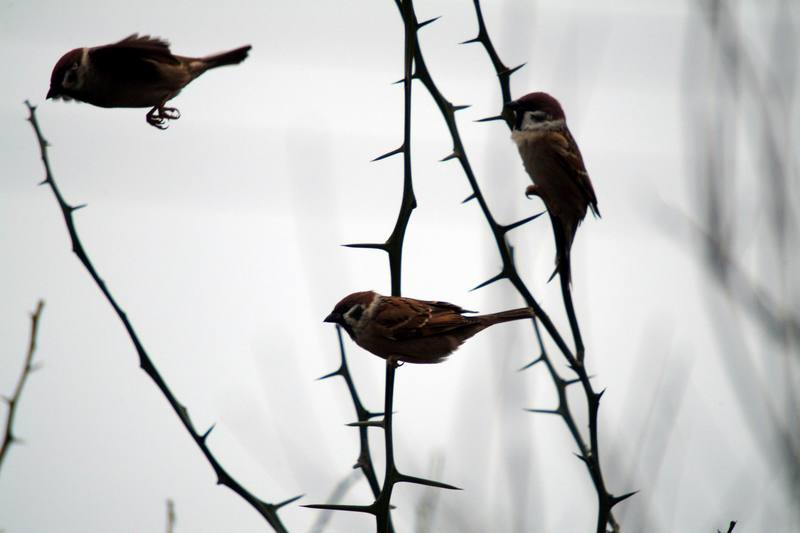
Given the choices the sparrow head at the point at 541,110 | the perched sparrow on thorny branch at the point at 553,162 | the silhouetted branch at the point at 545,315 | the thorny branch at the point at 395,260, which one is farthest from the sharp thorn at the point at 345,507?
the sparrow head at the point at 541,110

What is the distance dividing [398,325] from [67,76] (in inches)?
73.9

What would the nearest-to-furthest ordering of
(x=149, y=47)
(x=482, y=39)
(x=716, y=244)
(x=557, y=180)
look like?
(x=716, y=244) → (x=482, y=39) → (x=149, y=47) → (x=557, y=180)

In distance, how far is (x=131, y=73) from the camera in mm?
2996

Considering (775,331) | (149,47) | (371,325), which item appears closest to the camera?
(775,331)

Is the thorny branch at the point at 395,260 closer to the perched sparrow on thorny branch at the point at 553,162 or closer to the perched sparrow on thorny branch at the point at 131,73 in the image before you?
the perched sparrow on thorny branch at the point at 131,73

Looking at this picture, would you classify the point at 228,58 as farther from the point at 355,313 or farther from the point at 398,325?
the point at 398,325

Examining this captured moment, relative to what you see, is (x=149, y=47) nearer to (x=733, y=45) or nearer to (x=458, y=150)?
(x=458, y=150)

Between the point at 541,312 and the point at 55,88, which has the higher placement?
the point at 55,88

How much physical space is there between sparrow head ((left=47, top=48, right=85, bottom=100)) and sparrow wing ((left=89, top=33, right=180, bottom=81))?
0.09 meters

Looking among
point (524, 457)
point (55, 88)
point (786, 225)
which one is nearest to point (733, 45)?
point (786, 225)

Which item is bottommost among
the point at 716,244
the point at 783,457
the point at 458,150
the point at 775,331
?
the point at 783,457

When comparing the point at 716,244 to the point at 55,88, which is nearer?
the point at 716,244

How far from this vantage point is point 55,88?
111 inches

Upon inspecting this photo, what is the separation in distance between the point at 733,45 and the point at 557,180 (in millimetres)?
1349
